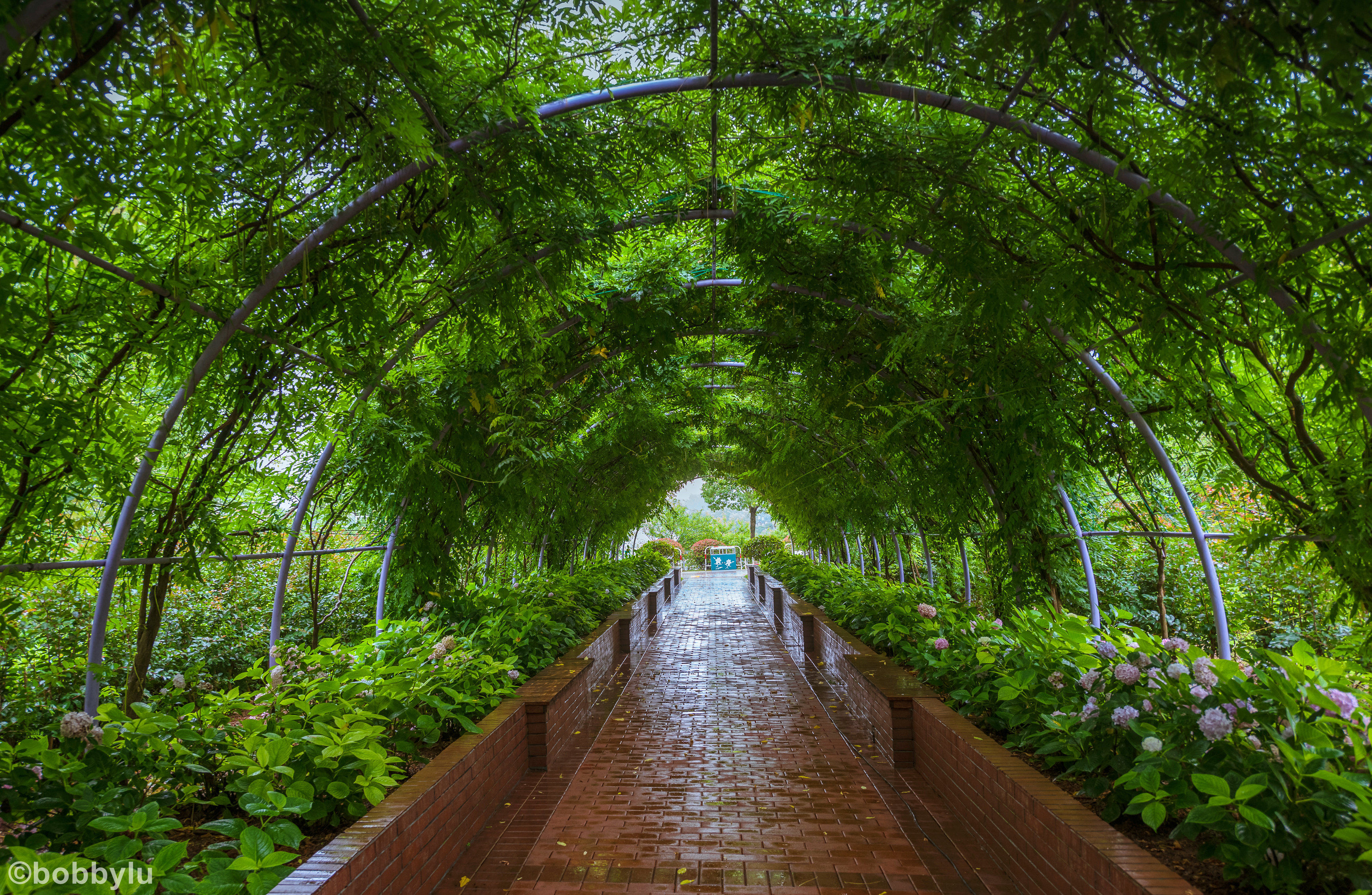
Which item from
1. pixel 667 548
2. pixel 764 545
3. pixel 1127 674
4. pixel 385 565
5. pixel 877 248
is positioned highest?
pixel 877 248

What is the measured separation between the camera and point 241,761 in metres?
2.50

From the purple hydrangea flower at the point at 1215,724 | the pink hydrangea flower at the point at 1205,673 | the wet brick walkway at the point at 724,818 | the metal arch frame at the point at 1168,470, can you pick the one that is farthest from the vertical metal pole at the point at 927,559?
the purple hydrangea flower at the point at 1215,724

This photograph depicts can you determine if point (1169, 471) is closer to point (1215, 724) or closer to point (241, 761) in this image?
point (1215, 724)

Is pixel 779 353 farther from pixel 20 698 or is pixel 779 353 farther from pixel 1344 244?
pixel 20 698

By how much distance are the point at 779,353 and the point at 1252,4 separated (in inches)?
165

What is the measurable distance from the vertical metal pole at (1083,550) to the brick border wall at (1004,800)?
1.24m

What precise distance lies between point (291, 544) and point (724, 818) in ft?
9.21

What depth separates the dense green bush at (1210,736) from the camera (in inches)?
74.4

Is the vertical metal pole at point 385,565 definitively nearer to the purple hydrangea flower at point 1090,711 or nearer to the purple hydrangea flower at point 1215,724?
the purple hydrangea flower at point 1090,711

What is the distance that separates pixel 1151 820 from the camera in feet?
7.00

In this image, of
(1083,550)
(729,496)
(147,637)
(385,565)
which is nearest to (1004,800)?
(1083,550)

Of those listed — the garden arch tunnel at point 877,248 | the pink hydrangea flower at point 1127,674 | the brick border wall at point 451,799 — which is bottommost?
the brick border wall at point 451,799

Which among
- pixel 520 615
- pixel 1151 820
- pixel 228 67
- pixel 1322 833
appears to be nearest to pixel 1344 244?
pixel 1322 833

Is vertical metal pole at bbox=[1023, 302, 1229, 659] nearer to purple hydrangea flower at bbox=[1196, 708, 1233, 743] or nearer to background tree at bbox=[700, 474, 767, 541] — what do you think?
purple hydrangea flower at bbox=[1196, 708, 1233, 743]
